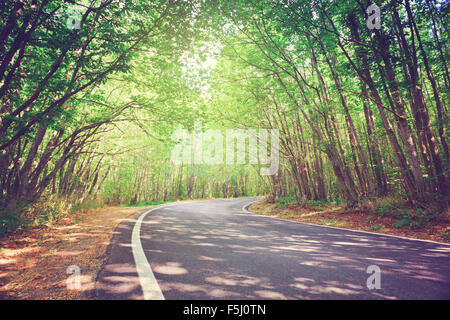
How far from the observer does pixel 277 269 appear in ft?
9.14

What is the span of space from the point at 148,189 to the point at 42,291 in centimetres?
2234

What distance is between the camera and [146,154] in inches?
756

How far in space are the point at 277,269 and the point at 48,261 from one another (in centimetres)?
336

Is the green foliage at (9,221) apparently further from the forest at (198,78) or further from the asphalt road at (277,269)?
the asphalt road at (277,269)
